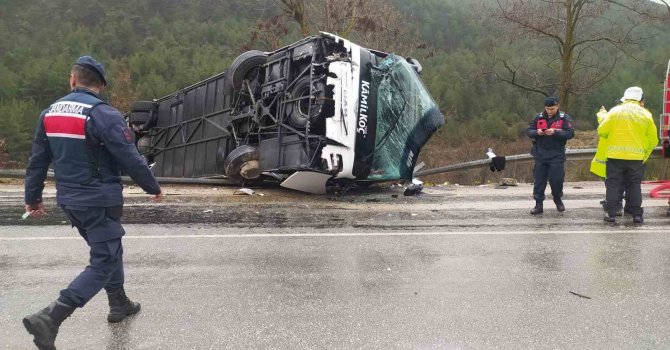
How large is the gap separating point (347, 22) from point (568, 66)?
7.34m

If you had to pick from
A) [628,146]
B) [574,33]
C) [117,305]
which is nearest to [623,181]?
[628,146]

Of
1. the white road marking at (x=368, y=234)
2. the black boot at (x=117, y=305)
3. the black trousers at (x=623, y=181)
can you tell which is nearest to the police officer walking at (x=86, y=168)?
the black boot at (x=117, y=305)

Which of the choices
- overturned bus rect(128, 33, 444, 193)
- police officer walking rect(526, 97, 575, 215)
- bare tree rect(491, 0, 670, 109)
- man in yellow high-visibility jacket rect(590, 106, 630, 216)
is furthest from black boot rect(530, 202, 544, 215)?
bare tree rect(491, 0, 670, 109)

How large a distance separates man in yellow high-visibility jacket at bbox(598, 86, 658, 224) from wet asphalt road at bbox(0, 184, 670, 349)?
0.96 feet

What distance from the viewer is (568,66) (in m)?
17.0

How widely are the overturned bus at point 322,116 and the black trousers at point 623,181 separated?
2624mm

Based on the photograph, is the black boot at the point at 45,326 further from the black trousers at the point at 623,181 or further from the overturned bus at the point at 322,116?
the black trousers at the point at 623,181

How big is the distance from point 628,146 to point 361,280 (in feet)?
12.3

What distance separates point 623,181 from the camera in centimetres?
598

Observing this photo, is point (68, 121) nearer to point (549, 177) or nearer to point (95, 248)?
point (95, 248)

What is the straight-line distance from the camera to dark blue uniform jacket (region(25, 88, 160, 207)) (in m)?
2.76

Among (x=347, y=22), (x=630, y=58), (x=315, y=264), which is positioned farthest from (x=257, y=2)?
(x=315, y=264)

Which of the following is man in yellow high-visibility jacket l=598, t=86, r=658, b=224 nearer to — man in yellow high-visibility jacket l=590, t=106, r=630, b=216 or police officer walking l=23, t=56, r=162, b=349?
man in yellow high-visibility jacket l=590, t=106, r=630, b=216

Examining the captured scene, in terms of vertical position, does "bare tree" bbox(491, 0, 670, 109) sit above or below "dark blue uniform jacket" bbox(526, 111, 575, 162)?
above
